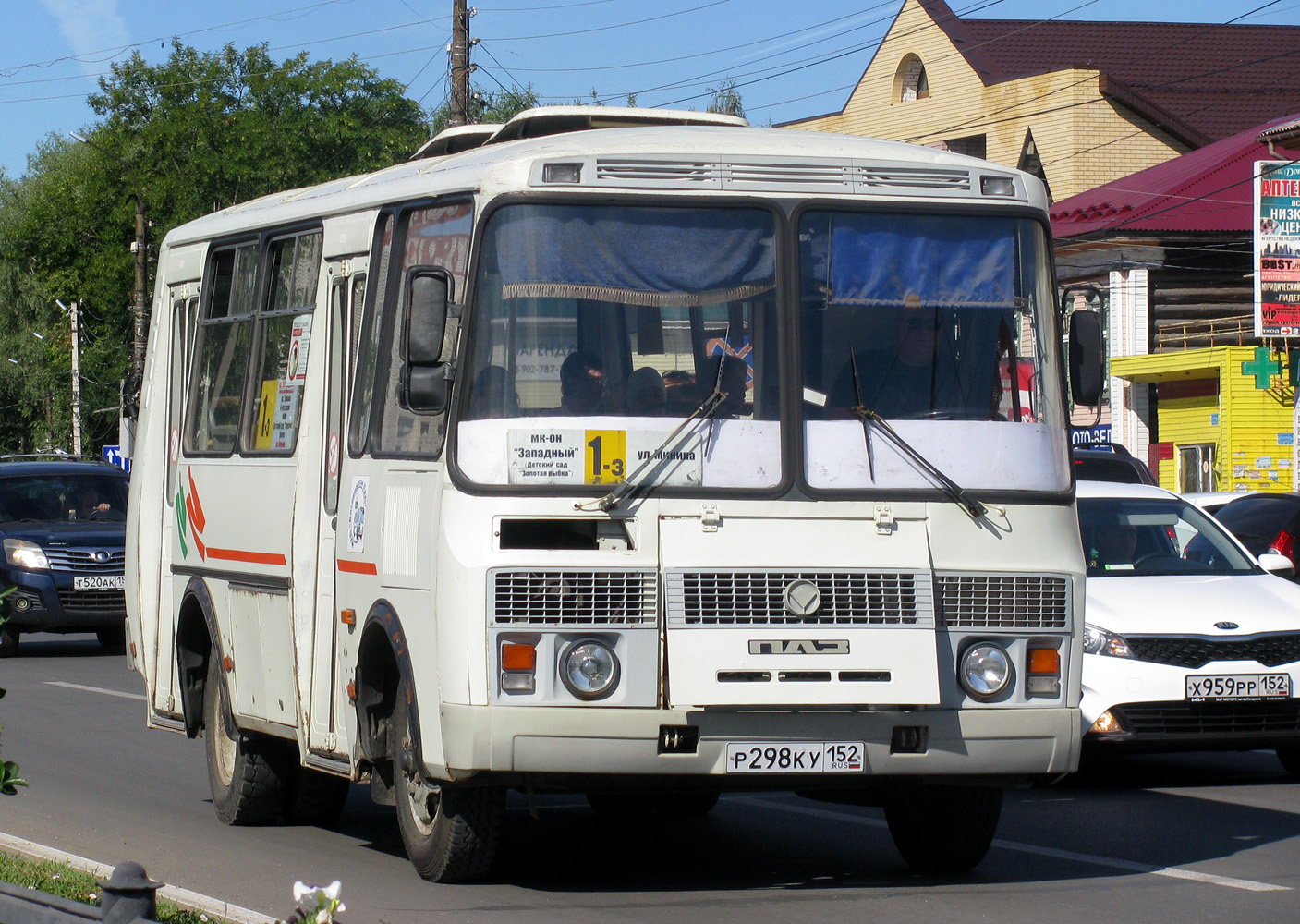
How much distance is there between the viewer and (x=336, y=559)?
8516 millimetres

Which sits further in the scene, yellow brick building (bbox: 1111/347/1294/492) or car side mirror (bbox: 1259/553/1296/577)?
yellow brick building (bbox: 1111/347/1294/492)

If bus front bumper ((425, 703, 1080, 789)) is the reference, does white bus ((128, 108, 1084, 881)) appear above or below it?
above

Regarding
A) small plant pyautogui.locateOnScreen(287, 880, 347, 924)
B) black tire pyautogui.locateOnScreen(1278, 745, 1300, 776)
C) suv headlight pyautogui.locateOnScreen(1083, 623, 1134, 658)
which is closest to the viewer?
small plant pyautogui.locateOnScreen(287, 880, 347, 924)

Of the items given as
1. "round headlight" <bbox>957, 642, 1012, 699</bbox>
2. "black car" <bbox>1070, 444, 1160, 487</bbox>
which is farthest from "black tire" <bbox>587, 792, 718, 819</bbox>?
"black car" <bbox>1070, 444, 1160, 487</bbox>

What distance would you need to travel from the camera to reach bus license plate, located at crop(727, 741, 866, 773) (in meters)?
7.19

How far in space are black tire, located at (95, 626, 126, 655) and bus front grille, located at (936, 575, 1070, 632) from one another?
15.9 m

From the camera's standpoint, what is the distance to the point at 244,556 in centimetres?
951

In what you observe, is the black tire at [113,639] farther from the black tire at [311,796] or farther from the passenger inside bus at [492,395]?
the passenger inside bus at [492,395]

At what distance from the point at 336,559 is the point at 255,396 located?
1409mm

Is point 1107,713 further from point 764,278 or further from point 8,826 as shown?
point 8,826

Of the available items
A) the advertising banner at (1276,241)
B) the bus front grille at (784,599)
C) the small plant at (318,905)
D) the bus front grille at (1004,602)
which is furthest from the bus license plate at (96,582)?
the advertising banner at (1276,241)

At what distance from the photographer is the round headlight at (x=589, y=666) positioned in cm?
711

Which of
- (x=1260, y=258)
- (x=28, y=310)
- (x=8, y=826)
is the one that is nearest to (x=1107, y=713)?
(x=8, y=826)

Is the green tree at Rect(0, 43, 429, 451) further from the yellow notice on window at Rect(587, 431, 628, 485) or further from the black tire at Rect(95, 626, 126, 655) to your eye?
the yellow notice on window at Rect(587, 431, 628, 485)
